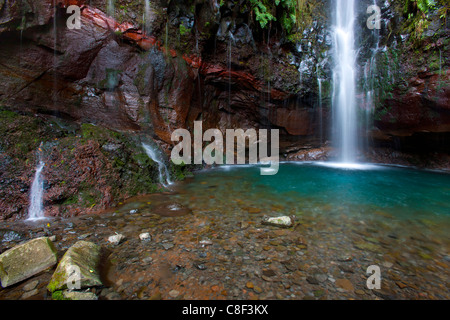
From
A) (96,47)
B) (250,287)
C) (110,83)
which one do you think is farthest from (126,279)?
(96,47)

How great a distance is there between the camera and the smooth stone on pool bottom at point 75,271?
1.96 meters

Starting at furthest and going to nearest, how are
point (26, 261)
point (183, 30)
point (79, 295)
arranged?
1. point (183, 30)
2. point (26, 261)
3. point (79, 295)

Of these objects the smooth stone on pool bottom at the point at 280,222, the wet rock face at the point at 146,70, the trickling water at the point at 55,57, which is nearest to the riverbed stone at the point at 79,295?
the smooth stone on pool bottom at the point at 280,222

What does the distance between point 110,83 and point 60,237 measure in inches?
231

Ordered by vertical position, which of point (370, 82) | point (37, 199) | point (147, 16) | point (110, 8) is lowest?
point (37, 199)

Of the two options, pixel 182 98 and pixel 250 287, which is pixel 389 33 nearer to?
pixel 182 98

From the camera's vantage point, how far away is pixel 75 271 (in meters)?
2.03

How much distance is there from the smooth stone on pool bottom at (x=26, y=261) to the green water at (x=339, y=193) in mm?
2796

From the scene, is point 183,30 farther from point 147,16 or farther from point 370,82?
point 370,82

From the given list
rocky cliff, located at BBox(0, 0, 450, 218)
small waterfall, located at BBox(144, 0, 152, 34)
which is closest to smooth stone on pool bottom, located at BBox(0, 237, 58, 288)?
rocky cliff, located at BBox(0, 0, 450, 218)

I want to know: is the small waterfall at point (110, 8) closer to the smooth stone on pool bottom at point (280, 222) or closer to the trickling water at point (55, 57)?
the trickling water at point (55, 57)

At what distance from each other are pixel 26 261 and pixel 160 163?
183 inches

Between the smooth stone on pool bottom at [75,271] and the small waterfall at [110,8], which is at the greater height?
the small waterfall at [110,8]

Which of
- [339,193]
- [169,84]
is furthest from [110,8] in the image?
[339,193]
